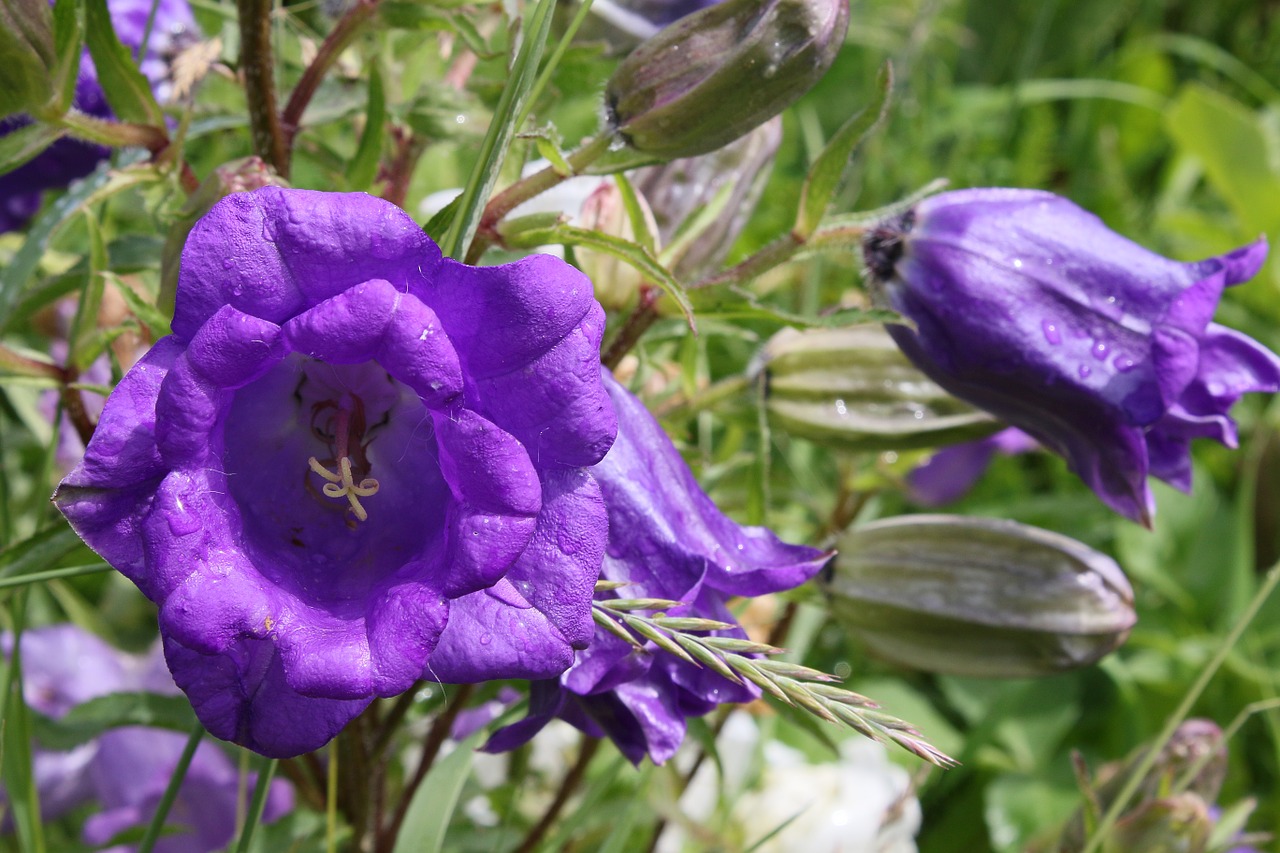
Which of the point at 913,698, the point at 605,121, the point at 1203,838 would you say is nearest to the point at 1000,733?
the point at 913,698

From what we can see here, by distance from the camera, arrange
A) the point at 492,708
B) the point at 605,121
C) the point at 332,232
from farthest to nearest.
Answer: the point at 492,708 < the point at 605,121 < the point at 332,232

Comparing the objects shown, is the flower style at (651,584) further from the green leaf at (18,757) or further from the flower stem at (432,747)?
the green leaf at (18,757)

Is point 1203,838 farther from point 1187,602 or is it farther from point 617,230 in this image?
point 1187,602

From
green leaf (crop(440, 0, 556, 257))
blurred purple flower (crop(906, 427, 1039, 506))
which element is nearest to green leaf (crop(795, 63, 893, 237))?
green leaf (crop(440, 0, 556, 257))

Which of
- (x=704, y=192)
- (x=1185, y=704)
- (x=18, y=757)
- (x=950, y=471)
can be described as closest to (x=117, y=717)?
(x=18, y=757)

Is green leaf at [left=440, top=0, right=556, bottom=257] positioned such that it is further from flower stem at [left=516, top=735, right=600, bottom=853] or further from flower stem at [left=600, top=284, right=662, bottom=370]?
flower stem at [left=516, top=735, right=600, bottom=853]

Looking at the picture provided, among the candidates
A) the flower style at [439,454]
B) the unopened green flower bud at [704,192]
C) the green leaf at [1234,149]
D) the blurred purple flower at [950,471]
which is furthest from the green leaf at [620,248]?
the green leaf at [1234,149]

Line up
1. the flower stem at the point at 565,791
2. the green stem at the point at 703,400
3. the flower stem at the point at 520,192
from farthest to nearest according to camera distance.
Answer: the flower stem at the point at 565,791 < the green stem at the point at 703,400 < the flower stem at the point at 520,192
